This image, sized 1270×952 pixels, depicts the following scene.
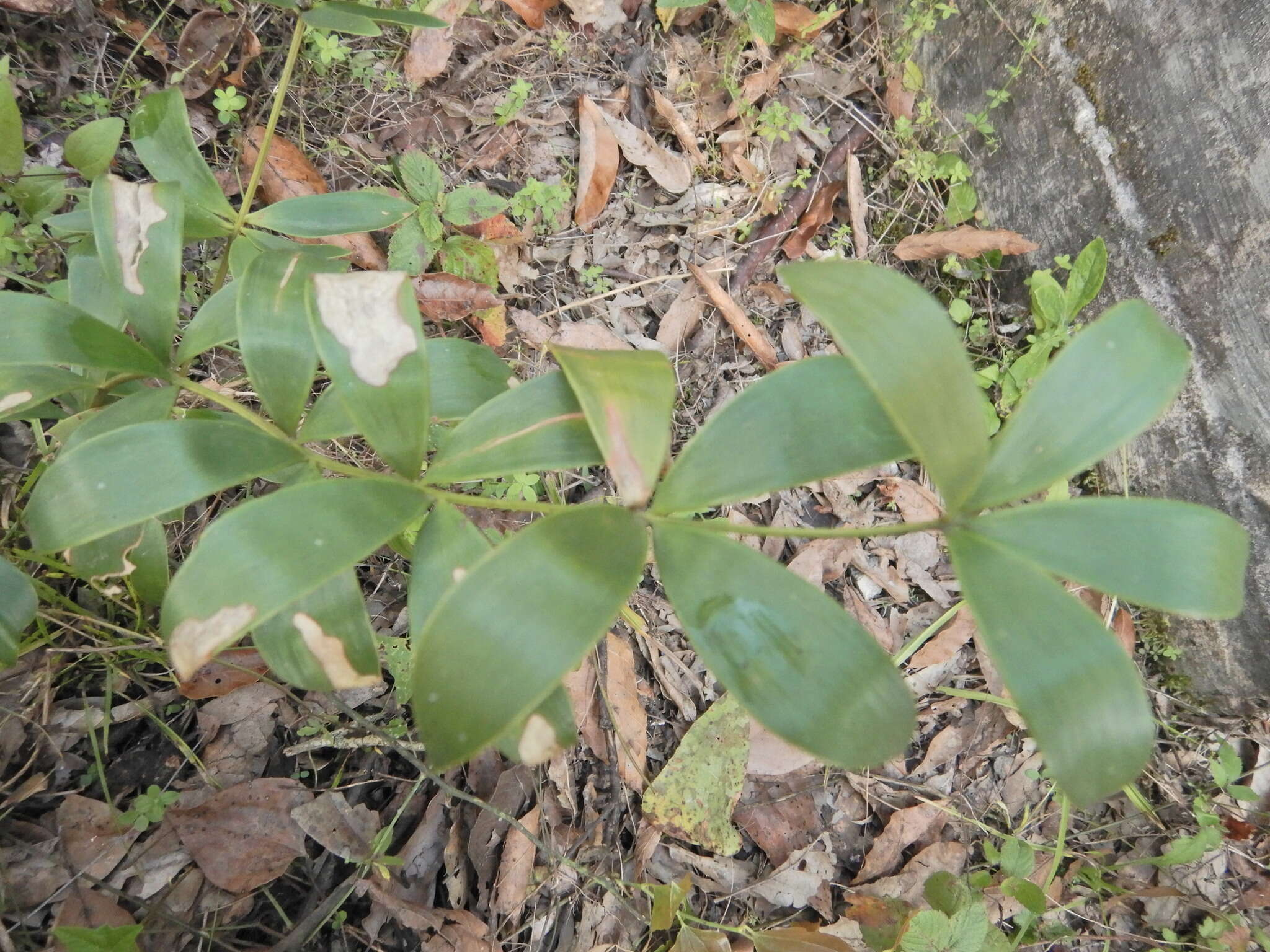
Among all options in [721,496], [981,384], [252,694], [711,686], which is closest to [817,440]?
[721,496]

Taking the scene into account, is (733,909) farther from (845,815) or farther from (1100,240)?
(1100,240)

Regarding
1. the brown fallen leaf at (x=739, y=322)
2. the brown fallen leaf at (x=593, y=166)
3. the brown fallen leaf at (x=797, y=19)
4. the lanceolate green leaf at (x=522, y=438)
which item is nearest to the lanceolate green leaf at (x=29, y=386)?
the lanceolate green leaf at (x=522, y=438)

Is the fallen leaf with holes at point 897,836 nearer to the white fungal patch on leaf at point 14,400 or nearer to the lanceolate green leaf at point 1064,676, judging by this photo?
the lanceolate green leaf at point 1064,676

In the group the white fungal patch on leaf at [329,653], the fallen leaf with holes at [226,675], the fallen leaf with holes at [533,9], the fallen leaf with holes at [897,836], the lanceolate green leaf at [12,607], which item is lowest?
the fallen leaf with holes at [897,836]

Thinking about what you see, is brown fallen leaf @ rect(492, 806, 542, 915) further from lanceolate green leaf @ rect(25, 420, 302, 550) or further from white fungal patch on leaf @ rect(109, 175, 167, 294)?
white fungal patch on leaf @ rect(109, 175, 167, 294)

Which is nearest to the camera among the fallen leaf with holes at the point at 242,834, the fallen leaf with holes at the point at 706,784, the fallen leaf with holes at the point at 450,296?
the fallen leaf with holes at the point at 242,834

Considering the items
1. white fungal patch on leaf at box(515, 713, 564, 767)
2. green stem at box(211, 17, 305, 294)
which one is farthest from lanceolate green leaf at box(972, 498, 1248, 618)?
green stem at box(211, 17, 305, 294)
